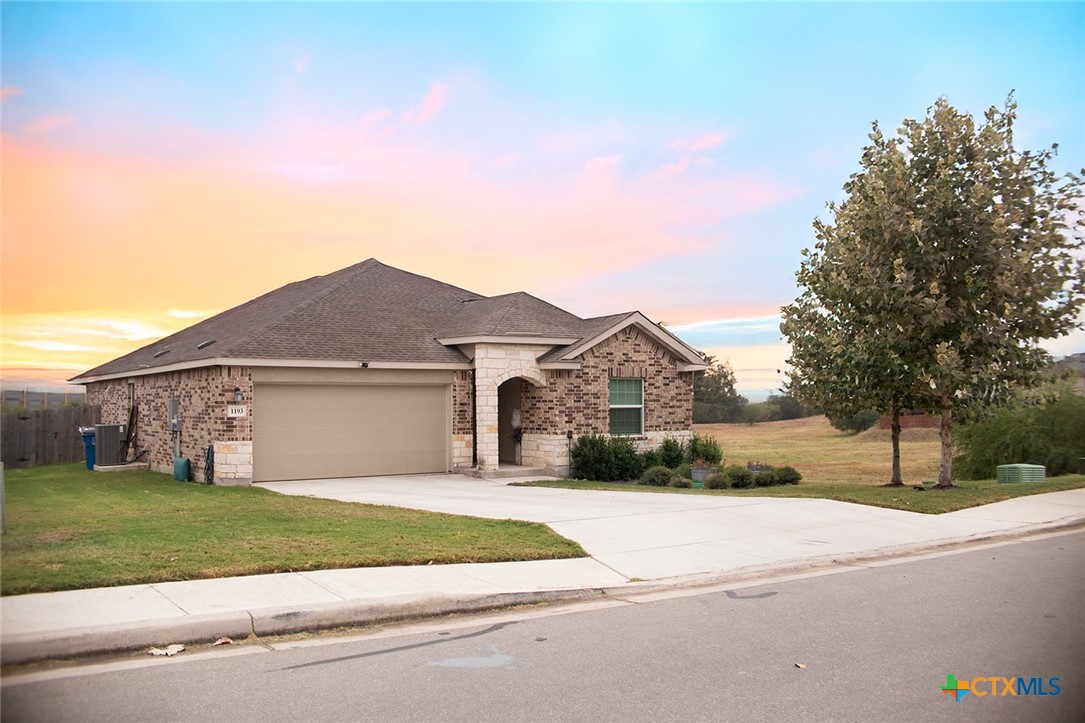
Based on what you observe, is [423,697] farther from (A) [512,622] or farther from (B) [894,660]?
(B) [894,660]

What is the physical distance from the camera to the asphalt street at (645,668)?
588 cm

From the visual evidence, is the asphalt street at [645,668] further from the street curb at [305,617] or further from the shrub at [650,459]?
the shrub at [650,459]

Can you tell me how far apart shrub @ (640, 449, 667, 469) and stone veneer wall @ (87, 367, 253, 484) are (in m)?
10.1

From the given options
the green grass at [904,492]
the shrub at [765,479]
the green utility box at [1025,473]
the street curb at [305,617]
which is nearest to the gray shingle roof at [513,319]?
the green grass at [904,492]

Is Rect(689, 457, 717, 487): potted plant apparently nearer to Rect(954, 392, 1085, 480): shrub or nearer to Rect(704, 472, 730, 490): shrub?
Rect(704, 472, 730, 490): shrub

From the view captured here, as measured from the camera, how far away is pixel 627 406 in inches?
977

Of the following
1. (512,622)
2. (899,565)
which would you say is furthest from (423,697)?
(899,565)

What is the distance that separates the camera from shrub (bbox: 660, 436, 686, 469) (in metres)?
24.6

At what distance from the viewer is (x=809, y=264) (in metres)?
23.0

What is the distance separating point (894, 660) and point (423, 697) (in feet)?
12.0

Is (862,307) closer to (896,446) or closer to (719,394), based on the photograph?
(896,446)

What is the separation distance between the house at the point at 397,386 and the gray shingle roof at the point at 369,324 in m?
0.06

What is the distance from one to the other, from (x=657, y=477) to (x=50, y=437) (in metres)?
18.5

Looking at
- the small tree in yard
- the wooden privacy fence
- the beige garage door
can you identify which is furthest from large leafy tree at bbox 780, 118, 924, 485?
the small tree in yard
